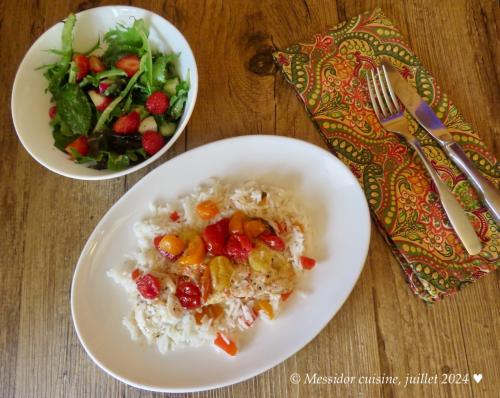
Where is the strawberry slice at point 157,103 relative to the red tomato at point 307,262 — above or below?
above

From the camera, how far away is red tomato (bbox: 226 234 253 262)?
1.21 m

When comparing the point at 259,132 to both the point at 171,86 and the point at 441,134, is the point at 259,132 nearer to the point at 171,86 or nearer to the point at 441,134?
the point at 171,86

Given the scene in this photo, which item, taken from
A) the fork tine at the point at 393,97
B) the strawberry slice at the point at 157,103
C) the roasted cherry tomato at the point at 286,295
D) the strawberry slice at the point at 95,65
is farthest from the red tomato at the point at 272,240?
the strawberry slice at the point at 95,65

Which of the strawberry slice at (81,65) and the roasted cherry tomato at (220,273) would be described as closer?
the roasted cherry tomato at (220,273)

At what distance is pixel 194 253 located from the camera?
1.22 m

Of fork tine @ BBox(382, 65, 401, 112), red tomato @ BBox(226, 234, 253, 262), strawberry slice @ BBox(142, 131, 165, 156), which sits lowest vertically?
red tomato @ BBox(226, 234, 253, 262)

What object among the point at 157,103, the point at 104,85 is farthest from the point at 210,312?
the point at 104,85

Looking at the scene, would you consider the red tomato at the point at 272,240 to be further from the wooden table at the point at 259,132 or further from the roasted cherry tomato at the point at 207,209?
the wooden table at the point at 259,132

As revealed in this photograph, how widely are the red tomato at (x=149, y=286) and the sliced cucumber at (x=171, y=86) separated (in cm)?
54

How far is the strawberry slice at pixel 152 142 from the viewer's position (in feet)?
4.12

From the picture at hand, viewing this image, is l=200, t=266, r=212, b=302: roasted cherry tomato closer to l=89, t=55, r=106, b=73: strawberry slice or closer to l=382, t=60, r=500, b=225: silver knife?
l=89, t=55, r=106, b=73: strawberry slice

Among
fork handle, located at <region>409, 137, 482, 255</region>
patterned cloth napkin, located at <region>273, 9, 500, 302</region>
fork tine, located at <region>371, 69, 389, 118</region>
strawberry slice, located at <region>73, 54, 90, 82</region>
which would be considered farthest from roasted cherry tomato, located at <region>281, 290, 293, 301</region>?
strawberry slice, located at <region>73, 54, 90, 82</region>

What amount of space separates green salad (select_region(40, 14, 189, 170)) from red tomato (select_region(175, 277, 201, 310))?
15.3 inches

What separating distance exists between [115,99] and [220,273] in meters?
0.61
